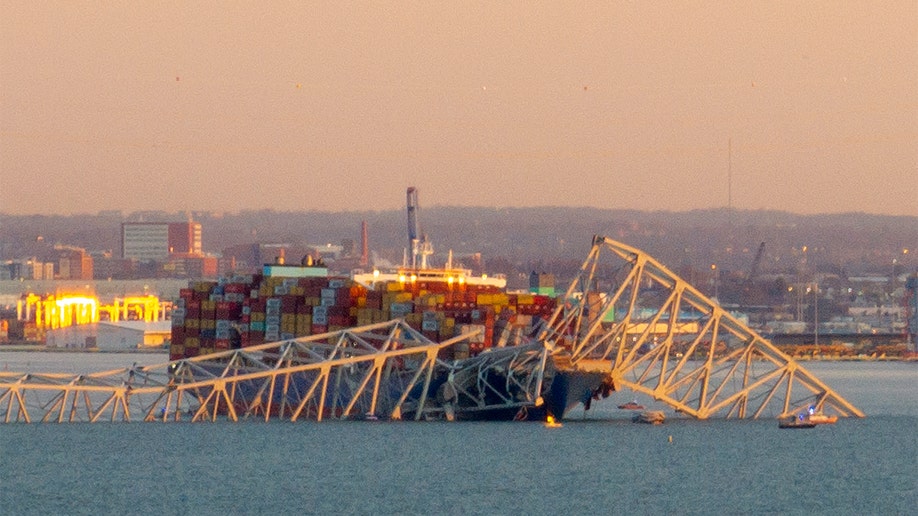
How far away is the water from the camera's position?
52.7m

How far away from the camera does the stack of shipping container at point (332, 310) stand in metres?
80.2

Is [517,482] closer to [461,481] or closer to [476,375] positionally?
[461,481]

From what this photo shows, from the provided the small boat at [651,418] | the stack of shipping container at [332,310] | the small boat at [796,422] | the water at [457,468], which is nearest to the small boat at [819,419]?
the small boat at [796,422]

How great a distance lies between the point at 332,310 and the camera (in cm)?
8731

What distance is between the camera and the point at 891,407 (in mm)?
98938

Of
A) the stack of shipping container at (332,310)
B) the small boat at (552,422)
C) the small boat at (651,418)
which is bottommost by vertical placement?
the small boat at (651,418)

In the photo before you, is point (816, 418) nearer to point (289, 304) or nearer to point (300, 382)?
point (300, 382)

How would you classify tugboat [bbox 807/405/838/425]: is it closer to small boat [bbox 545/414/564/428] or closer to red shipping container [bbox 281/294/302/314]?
small boat [bbox 545/414/564/428]

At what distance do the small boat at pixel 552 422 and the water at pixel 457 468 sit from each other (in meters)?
0.60

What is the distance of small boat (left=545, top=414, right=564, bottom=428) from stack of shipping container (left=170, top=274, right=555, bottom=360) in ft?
12.9

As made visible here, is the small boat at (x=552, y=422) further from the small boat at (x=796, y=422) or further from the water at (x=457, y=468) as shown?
the small boat at (x=796, y=422)

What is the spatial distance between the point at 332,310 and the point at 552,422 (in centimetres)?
1565

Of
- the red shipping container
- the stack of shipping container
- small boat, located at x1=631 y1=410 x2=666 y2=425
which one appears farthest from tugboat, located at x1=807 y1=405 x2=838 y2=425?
the red shipping container

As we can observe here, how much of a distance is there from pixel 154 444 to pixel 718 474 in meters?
20.4
